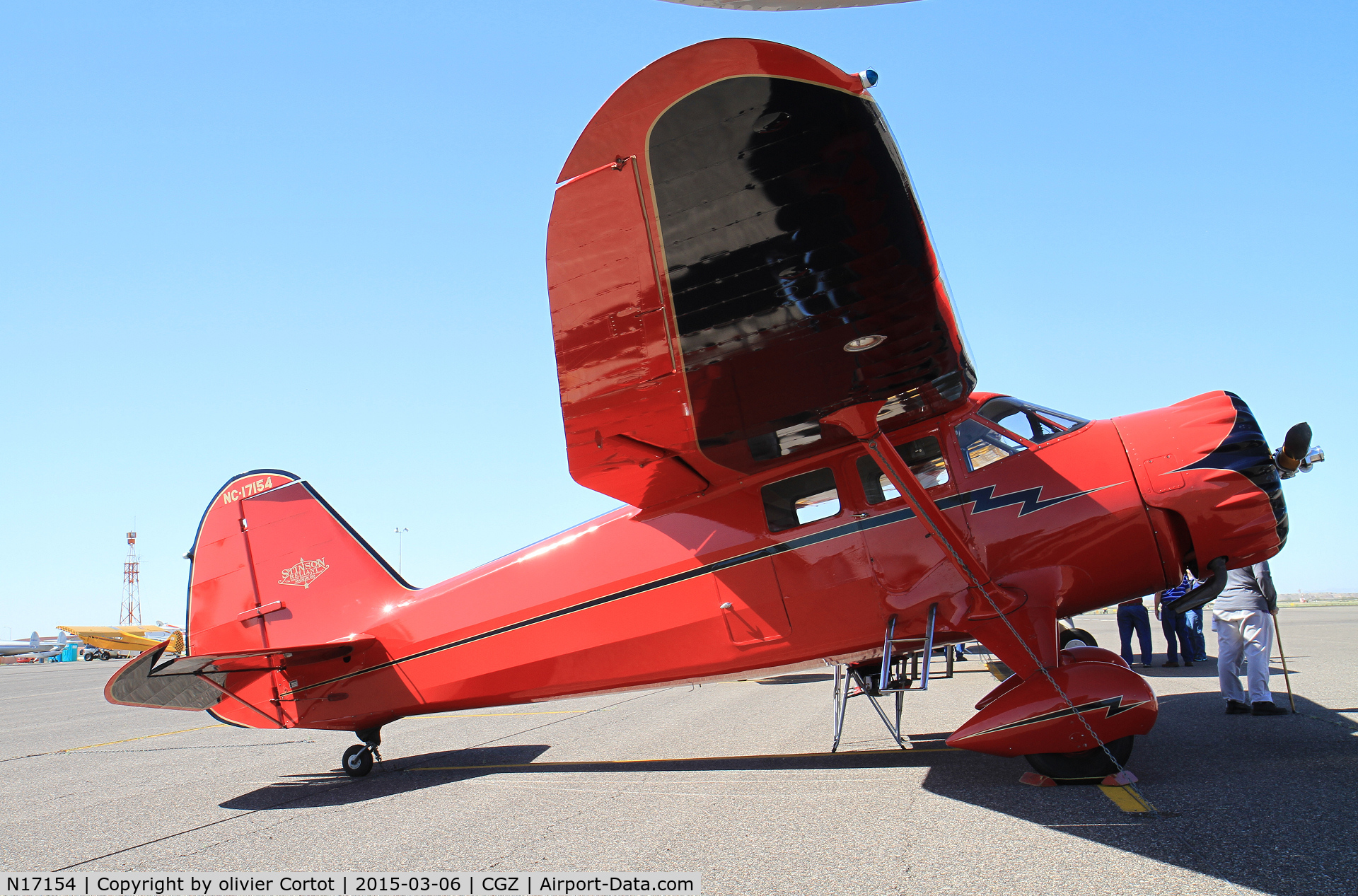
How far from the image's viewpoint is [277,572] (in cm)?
775

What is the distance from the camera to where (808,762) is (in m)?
6.21

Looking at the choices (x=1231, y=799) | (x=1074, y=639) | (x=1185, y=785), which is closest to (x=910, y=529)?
(x=1185, y=785)

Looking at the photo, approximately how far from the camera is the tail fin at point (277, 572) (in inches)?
300

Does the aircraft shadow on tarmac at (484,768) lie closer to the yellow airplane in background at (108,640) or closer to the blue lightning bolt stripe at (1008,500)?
the blue lightning bolt stripe at (1008,500)

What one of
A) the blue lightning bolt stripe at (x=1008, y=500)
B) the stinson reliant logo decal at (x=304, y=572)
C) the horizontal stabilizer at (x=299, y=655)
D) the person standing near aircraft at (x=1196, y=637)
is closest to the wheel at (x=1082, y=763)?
the blue lightning bolt stripe at (x=1008, y=500)

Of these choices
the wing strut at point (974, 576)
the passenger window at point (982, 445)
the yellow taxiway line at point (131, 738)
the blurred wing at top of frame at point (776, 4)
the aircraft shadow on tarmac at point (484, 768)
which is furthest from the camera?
the yellow taxiway line at point (131, 738)

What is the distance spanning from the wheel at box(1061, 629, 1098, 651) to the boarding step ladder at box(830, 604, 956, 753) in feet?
4.26

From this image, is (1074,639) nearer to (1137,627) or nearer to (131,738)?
(1137,627)

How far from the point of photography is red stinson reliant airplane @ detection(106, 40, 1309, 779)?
3309 mm

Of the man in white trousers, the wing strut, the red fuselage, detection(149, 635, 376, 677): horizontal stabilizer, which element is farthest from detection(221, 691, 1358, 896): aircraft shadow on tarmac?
detection(149, 635, 376, 677): horizontal stabilizer

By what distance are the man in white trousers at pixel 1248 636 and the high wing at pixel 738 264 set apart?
466 cm

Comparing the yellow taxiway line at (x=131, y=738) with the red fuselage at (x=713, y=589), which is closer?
the red fuselage at (x=713, y=589)

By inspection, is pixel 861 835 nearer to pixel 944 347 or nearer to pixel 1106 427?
pixel 944 347

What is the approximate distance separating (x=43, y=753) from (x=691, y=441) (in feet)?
33.0
